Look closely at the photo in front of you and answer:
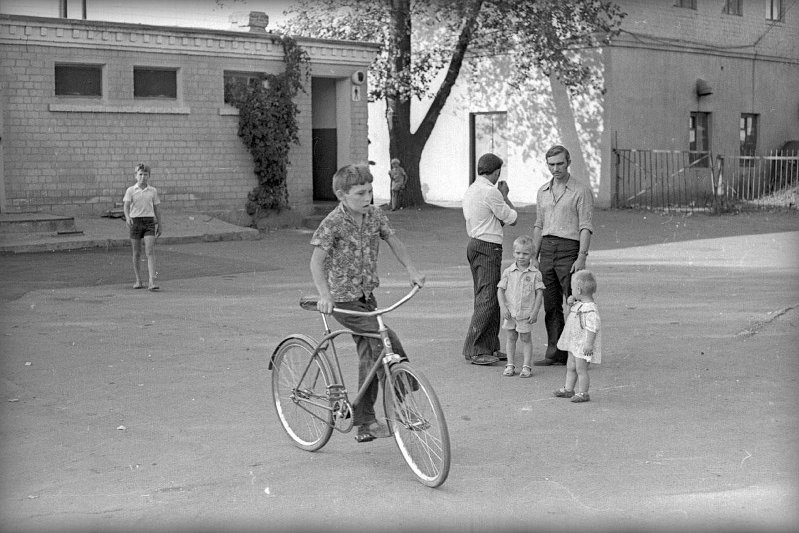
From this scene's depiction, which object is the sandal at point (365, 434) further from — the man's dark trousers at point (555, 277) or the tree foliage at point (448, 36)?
the tree foliage at point (448, 36)

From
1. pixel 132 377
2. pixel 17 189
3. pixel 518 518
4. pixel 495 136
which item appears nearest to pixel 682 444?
pixel 518 518

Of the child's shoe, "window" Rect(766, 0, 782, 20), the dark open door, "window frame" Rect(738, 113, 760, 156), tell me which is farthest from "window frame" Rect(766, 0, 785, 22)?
the child's shoe

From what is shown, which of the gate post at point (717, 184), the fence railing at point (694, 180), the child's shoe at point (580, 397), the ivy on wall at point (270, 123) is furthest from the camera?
the fence railing at point (694, 180)

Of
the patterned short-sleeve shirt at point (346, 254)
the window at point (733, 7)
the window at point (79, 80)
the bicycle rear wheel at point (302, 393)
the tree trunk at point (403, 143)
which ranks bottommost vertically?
the bicycle rear wheel at point (302, 393)

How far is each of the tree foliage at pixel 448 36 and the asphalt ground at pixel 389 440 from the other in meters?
13.7

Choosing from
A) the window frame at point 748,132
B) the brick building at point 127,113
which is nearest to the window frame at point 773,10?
the window frame at point 748,132

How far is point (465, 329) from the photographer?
10.8 metres

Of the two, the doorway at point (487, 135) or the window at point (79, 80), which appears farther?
the doorway at point (487, 135)

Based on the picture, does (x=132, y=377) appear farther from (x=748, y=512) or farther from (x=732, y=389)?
(x=748, y=512)

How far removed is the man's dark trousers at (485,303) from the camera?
8.98m

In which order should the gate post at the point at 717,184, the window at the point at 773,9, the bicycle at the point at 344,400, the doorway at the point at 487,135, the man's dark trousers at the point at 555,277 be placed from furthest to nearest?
1. the window at the point at 773,9
2. the doorway at the point at 487,135
3. the gate post at the point at 717,184
4. the man's dark trousers at the point at 555,277
5. the bicycle at the point at 344,400

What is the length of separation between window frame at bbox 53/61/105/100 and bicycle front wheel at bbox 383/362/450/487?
17524mm

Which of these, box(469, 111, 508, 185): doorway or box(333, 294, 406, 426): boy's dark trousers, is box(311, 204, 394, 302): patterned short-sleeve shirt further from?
box(469, 111, 508, 185): doorway

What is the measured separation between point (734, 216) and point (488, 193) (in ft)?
61.1
